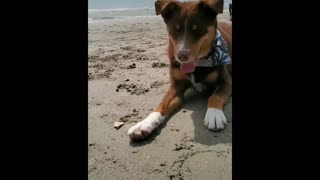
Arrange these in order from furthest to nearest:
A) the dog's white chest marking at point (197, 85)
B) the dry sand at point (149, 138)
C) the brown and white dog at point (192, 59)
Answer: the dog's white chest marking at point (197, 85), the brown and white dog at point (192, 59), the dry sand at point (149, 138)

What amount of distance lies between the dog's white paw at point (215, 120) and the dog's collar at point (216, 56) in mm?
594

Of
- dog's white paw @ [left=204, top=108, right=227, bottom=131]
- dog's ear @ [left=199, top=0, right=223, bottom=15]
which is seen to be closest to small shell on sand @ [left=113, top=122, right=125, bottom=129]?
dog's white paw @ [left=204, top=108, right=227, bottom=131]

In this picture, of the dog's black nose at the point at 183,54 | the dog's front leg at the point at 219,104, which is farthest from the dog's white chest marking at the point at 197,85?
the dog's black nose at the point at 183,54

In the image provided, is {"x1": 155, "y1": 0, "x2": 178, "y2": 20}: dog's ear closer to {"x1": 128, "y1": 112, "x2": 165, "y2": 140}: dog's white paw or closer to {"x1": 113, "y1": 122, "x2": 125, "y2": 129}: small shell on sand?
{"x1": 128, "y1": 112, "x2": 165, "y2": 140}: dog's white paw

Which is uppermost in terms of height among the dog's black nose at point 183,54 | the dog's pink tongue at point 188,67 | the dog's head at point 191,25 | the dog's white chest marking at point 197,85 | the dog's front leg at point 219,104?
the dog's head at point 191,25

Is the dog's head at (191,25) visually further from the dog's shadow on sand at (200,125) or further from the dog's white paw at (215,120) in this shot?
the dog's white paw at (215,120)

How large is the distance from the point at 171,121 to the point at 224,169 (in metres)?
0.89

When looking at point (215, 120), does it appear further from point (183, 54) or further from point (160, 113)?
point (183, 54)

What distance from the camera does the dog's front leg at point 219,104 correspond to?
9.08 feet

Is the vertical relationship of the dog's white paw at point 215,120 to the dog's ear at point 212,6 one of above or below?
below

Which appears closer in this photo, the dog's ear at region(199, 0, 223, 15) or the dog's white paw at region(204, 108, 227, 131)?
the dog's white paw at region(204, 108, 227, 131)

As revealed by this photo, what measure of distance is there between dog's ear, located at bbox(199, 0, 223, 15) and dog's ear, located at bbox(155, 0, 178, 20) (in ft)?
0.86

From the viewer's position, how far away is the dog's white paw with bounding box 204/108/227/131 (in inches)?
108

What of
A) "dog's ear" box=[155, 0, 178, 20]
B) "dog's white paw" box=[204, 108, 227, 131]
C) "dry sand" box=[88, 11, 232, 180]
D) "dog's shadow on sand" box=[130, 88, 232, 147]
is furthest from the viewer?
"dog's ear" box=[155, 0, 178, 20]
